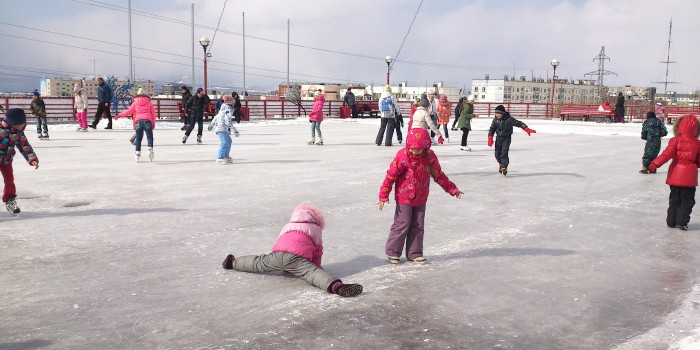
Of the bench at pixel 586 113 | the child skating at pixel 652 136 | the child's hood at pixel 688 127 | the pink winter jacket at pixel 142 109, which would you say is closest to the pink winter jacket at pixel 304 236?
the child's hood at pixel 688 127

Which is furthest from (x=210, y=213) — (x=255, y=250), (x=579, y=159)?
(x=579, y=159)

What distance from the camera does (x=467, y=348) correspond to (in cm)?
345

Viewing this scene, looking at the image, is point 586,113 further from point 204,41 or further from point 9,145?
point 9,145

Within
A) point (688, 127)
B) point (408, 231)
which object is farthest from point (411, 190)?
point (688, 127)

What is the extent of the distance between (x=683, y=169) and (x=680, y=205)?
1.35ft

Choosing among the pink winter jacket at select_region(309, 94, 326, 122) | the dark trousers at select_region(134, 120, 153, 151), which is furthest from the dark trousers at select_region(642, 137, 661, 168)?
the dark trousers at select_region(134, 120, 153, 151)

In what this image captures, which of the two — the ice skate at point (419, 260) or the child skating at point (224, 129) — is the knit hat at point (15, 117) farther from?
the child skating at point (224, 129)

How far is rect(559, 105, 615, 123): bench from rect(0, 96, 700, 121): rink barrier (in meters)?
0.44

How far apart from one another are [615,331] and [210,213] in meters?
4.84

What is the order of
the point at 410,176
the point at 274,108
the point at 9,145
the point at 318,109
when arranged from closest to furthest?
the point at 410,176
the point at 9,145
the point at 318,109
the point at 274,108

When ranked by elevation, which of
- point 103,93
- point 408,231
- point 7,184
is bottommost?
point 408,231

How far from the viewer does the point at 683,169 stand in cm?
668

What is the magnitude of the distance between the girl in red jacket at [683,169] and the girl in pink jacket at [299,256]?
427 cm

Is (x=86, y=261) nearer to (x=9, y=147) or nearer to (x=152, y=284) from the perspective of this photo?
(x=152, y=284)
